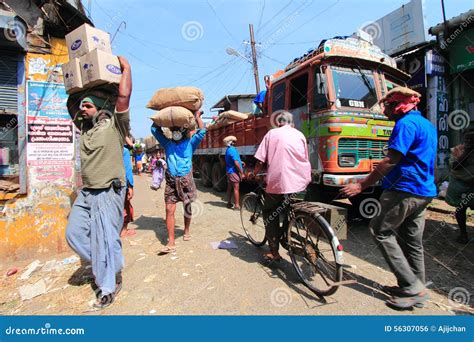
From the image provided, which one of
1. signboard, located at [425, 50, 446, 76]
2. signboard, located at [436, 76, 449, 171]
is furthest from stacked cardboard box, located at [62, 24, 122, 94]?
signboard, located at [436, 76, 449, 171]

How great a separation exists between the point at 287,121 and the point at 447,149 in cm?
→ 781

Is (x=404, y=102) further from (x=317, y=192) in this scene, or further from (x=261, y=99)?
(x=261, y=99)

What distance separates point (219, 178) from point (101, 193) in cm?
669

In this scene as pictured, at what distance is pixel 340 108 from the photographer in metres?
4.55

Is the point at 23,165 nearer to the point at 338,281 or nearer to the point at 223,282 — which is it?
the point at 223,282

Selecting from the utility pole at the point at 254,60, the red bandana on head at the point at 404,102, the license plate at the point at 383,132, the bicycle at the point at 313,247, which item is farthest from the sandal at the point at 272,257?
the utility pole at the point at 254,60

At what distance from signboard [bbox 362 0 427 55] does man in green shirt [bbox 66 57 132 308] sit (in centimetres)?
963

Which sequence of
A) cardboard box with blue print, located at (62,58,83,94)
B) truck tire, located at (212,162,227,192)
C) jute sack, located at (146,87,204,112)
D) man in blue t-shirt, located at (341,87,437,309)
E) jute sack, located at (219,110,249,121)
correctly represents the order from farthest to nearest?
truck tire, located at (212,162,227,192), jute sack, located at (219,110,249,121), jute sack, located at (146,87,204,112), cardboard box with blue print, located at (62,58,83,94), man in blue t-shirt, located at (341,87,437,309)

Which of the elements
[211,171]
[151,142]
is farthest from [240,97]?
[151,142]

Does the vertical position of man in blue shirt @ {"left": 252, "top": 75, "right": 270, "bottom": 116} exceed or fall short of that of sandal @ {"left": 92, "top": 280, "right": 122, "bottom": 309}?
it exceeds it

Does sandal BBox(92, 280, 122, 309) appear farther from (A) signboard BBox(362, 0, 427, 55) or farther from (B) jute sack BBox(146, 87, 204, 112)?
(A) signboard BBox(362, 0, 427, 55)

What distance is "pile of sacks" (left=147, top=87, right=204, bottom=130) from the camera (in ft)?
12.3

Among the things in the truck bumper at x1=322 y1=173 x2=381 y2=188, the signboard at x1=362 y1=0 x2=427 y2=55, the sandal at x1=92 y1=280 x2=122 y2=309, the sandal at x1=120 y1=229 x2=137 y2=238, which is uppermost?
the signboard at x1=362 y1=0 x2=427 y2=55

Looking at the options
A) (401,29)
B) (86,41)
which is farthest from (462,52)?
(86,41)
